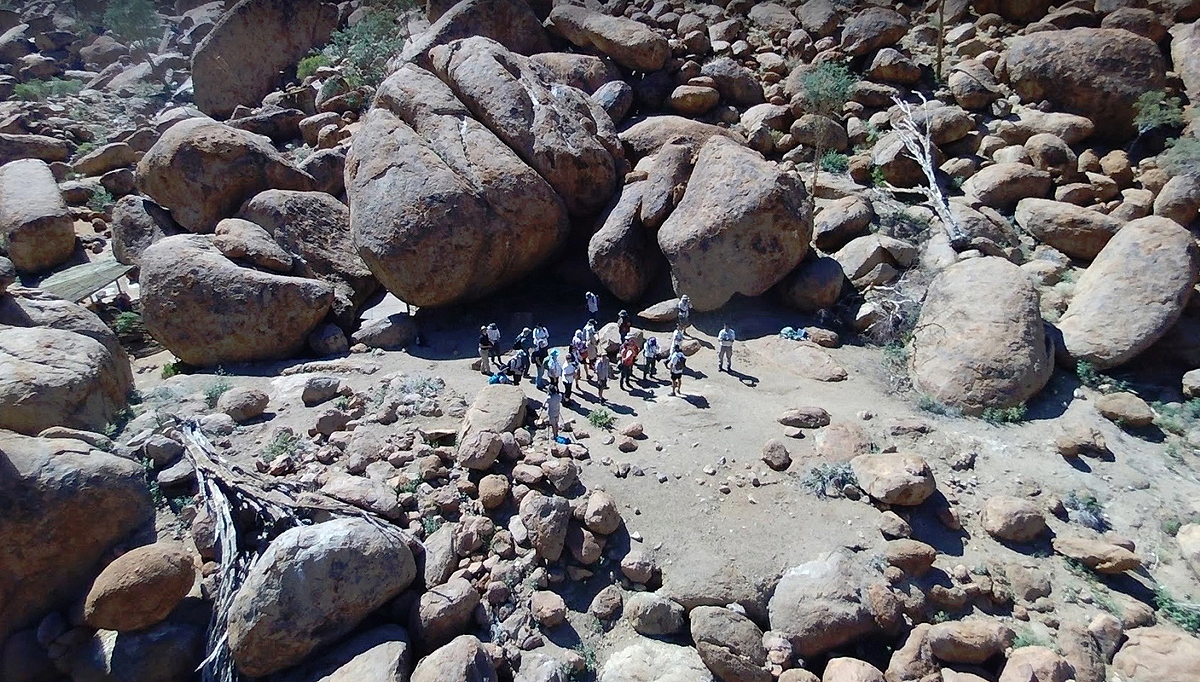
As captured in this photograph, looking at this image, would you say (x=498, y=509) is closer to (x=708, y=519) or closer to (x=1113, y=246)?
(x=708, y=519)

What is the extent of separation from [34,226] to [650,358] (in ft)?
64.3

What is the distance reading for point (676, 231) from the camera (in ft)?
51.3

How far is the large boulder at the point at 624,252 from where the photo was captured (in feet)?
52.9

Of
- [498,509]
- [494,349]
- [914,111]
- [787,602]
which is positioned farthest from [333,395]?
[914,111]

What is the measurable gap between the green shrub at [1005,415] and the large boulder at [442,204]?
1022 cm

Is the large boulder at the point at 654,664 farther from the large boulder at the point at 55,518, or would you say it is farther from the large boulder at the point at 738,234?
the large boulder at the point at 738,234

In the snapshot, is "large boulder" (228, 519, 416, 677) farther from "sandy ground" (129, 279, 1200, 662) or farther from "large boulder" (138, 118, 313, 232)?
"large boulder" (138, 118, 313, 232)

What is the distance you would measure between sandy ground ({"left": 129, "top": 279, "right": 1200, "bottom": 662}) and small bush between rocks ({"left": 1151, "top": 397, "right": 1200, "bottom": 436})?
0.36 metres

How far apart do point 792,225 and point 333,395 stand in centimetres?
1031

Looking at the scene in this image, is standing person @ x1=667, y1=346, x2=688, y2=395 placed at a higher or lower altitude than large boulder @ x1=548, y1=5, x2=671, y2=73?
lower

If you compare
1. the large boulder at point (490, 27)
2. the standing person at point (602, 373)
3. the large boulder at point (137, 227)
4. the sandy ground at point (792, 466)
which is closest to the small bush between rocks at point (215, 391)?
the sandy ground at point (792, 466)

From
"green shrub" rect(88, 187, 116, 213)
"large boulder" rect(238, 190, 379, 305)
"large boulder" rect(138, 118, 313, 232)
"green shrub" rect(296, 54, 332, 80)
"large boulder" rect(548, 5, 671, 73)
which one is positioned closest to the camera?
"large boulder" rect(238, 190, 379, 305)

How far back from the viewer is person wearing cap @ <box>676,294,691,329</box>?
14.9 m

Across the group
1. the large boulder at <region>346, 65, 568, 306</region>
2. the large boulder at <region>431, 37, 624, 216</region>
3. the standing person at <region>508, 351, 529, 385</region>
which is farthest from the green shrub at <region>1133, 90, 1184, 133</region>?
the standing person at <region>508, 351, 529, 385</region>
